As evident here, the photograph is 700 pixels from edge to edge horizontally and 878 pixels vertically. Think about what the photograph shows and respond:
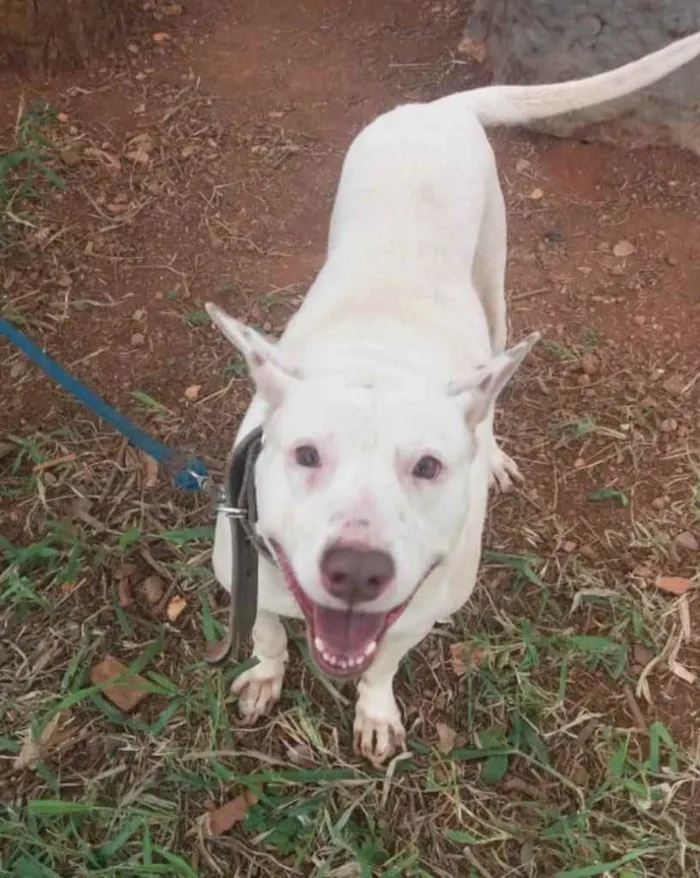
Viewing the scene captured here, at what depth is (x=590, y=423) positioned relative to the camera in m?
3.53

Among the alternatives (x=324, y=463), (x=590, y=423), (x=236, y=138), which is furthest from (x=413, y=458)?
(x=236, y=138)

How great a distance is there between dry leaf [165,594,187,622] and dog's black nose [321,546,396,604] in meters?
1.35

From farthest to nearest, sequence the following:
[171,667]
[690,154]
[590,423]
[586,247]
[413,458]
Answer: [690,154] < [586,247] < [590,423] < [171,667] < [413,458]

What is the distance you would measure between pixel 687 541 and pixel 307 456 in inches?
76.9

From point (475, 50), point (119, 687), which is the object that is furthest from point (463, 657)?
point (475, 50)

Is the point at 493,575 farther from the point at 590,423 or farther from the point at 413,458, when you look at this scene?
the point at 413,458

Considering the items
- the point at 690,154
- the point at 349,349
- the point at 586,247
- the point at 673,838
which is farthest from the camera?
the point at 690,154

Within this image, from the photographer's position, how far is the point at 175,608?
2941mm

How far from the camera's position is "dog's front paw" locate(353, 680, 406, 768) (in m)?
2.67

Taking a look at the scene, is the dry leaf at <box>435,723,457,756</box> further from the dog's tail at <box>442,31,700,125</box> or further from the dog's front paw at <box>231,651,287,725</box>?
the dog's tail at <box>442,31,700,125</box>

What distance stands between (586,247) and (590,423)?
98 cm

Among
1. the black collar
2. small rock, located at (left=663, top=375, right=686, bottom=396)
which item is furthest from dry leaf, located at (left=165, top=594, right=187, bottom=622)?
small rock, located at (left=663, top=375, right=686, bottom=396)

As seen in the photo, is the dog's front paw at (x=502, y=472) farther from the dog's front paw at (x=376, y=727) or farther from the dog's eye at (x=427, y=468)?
the dog's eye at (x=427, y=468)

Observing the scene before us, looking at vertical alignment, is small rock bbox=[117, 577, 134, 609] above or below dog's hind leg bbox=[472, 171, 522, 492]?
below
